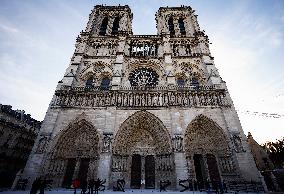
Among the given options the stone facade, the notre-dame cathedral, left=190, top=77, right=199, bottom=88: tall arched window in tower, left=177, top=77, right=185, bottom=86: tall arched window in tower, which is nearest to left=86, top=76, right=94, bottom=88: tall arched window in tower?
the notre-dame cathedral

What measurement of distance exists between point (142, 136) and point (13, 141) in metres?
11.9

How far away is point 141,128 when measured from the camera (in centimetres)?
1400

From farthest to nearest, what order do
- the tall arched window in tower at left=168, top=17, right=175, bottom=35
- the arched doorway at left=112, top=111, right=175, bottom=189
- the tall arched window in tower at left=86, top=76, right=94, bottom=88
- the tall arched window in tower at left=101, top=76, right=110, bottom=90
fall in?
the tall arched window in tower at left=168, top=17, right=175, bottom=35, the tall arched window in tower at left=86, top=76, right=94, bottom=88, the tall arched window in tower at left=101, top=76, right=110, bottom=90, the arched doorway at left=112, top=111, right=175, bottom=189

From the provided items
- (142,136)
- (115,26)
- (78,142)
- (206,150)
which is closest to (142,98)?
(142,136)

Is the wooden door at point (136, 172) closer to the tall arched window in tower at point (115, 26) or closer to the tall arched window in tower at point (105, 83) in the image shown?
the tall arched window in tower at point (105, 83)

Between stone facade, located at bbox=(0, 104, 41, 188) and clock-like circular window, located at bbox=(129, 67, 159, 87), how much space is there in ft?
37.0

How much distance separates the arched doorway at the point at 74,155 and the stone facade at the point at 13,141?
590cm

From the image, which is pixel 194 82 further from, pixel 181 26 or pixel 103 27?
pixel 103 27

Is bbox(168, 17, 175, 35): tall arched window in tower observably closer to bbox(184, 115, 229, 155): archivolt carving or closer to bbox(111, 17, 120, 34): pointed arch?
bbox(111, 17, 120, 34): pointed arch

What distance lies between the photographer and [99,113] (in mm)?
13641

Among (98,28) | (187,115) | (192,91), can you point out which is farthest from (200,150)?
(98,28)

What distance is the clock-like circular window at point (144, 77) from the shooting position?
16344 mm

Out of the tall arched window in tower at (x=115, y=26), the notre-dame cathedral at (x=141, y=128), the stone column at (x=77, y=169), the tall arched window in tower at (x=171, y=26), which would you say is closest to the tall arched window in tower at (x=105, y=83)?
the notre-dame cathedral at (x=141, y=128)

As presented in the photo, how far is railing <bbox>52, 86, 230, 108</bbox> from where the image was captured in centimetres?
1402
